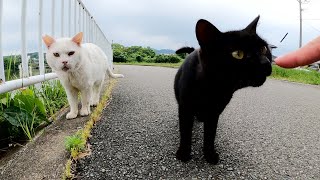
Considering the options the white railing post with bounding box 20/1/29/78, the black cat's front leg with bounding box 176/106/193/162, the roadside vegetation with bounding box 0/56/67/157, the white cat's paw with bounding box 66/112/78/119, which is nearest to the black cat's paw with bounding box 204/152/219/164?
the black cat's front leg with bounding box 176/106/193/162

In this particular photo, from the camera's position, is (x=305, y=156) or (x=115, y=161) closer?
(x=115, y=161)

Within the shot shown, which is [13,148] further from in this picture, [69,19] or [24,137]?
[69,19]

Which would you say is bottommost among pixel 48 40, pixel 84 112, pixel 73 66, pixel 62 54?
pixel 84 112

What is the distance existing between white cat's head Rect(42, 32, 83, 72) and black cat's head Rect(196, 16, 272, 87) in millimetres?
1650

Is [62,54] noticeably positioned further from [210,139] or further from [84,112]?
[210,139]

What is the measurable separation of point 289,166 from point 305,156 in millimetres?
322

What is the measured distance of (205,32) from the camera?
183 centimetres

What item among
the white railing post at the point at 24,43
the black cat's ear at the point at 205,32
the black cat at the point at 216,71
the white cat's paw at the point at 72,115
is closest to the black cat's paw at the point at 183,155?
the black cat at the point at 216,71

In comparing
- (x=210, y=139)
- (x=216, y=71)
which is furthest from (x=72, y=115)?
(x=216, y=71)

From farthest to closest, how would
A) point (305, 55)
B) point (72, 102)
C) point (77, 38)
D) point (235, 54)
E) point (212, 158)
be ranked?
point (72, 102)
point (77, 38)
point (212, 158)
point (235, 54)
point (305, 55)

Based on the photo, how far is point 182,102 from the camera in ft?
7.37

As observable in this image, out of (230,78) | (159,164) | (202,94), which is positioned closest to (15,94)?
(159,164)

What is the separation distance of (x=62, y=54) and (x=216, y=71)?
70.0 inches

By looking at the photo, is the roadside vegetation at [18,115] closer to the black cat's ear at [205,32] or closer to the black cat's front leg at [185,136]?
the black cat's front leg at [185,136]
